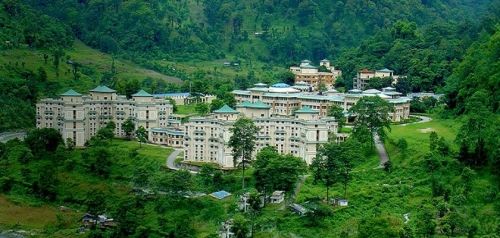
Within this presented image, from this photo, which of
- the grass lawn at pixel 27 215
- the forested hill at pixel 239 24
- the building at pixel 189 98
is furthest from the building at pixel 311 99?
the forested hill at pixel 239 24

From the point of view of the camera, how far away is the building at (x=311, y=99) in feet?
183

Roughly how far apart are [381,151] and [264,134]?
7.07 m

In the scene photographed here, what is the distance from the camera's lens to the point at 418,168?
41906 mm

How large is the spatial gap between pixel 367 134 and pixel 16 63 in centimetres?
3636

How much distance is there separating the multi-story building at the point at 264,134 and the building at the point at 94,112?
21.3ft

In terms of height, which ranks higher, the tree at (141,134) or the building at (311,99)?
the building at (311,99)

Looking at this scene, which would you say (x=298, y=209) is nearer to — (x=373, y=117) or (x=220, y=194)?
(x=220, y=194)

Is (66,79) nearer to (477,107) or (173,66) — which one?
(173,66)

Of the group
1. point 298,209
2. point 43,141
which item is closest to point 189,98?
point 43,141

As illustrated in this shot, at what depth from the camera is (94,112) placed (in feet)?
181

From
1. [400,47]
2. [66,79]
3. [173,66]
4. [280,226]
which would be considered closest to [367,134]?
[280,226]

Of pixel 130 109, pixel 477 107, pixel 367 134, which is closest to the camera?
pixel 477 107

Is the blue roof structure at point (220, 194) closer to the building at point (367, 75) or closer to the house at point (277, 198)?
the house at point (277, 198)

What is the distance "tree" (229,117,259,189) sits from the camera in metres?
44.8
